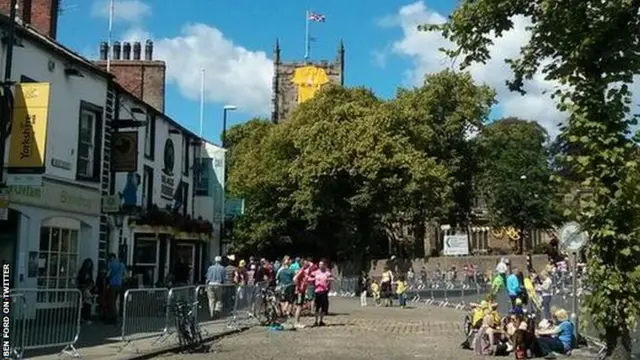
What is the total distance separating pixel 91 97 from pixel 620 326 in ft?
56.4

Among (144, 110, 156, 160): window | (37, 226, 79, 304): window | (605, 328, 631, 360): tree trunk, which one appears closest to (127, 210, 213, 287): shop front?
(144, 110, 156, 160): window

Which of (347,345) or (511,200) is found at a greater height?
(511,200)

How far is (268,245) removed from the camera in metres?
58.4

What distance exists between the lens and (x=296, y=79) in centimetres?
10394

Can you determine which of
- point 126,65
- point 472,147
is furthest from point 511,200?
point 126,65

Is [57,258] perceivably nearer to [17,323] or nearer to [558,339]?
[17,323]

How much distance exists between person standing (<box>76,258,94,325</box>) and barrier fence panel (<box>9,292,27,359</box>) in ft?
27.2

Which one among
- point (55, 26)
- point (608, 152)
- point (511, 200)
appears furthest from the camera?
point (511, 200)

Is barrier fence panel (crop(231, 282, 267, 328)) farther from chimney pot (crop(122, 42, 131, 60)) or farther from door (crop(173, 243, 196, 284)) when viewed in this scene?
chimney pot (crop(122, 42, 131, 60))

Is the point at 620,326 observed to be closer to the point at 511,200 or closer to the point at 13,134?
the point at 13,134

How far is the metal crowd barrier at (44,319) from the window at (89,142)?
916cm

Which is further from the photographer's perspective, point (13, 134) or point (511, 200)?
point (511, 200)

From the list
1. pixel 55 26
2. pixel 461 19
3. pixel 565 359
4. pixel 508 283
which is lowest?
pixel 565 359

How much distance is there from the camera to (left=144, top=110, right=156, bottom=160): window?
1179 inches
